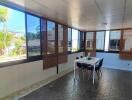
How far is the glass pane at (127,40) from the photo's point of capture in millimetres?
5523

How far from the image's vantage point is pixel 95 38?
6.58 metres

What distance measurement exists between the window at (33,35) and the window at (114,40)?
4226 mm

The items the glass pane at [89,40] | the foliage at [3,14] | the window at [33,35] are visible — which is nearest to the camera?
the foliage at [3,14]

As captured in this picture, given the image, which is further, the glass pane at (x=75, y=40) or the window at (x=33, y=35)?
the glass pane at (x=75, y=40)

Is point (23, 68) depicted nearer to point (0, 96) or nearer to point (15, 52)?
point (15, 52)

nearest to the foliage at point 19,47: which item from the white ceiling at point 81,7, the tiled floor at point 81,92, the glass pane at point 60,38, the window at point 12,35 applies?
the window at point 12,35

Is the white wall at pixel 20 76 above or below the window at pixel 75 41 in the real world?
below

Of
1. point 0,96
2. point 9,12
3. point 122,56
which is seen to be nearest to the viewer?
point 0,96

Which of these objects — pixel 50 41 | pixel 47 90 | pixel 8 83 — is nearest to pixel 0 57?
pixel 8 83

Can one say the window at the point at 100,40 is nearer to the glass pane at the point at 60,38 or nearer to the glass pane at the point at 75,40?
the glass pane at the point at 75,40

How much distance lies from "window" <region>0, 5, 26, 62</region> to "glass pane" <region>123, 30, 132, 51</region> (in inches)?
194

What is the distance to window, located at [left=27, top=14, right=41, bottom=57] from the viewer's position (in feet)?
10.5

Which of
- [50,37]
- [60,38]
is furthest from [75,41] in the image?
[50,37]

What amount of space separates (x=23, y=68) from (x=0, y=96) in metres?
0.81
